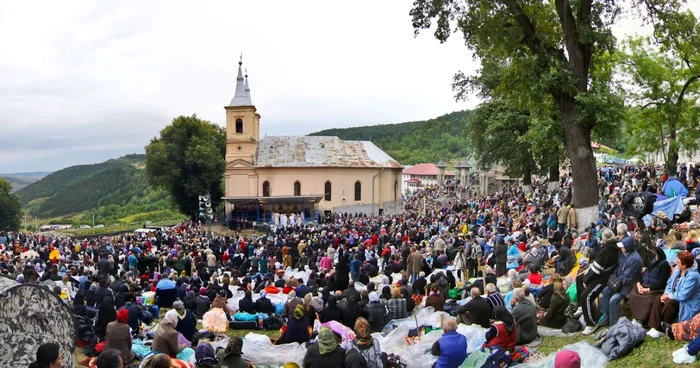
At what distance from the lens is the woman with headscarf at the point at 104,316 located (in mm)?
10336

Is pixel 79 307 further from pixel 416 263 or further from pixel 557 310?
pixel 557 310

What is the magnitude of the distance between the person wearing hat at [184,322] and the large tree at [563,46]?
36.7 ft

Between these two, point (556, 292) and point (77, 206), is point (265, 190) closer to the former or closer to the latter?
point (556, 292)

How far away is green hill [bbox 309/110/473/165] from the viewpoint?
150 m

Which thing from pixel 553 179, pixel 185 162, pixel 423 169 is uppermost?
pixel 423 169

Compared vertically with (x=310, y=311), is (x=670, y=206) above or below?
above

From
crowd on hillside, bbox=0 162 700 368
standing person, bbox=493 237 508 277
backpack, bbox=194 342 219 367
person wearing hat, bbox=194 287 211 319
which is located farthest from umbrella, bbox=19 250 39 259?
backpack, bbox=194 342 219 367

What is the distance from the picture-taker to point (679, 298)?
7723 mm

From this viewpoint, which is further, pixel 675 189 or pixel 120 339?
pixel 675 189

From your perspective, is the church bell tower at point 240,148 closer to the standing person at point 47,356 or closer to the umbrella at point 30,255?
the umbrella at point 30,255

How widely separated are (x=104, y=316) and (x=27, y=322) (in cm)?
392

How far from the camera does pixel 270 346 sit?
962cm

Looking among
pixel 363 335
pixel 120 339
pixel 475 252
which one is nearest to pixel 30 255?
pixel 120 339

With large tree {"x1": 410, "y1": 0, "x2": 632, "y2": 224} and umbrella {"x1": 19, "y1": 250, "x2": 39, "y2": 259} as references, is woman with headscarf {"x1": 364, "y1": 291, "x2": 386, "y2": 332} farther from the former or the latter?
umbrella {"x1": 19, "y1": 250, "x2": 39, "y2": 259}
